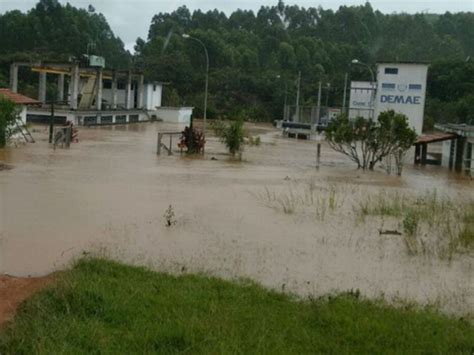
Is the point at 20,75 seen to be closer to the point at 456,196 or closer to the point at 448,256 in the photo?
the point at 456,196

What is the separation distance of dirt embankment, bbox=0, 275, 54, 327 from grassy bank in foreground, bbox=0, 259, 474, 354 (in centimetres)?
15

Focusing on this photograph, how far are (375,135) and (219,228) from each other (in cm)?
1709

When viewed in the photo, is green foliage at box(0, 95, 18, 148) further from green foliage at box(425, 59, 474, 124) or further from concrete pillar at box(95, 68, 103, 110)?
green foliage at box(425, 59, 474, 124)

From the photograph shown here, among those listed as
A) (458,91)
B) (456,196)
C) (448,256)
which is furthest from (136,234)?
(458,91)

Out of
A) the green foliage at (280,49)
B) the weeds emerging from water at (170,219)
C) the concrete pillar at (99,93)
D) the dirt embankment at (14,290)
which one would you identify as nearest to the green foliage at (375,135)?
the weeds emerging from water at (170,219)

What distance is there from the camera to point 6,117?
2764 cm

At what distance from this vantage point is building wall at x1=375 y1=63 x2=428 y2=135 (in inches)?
1868

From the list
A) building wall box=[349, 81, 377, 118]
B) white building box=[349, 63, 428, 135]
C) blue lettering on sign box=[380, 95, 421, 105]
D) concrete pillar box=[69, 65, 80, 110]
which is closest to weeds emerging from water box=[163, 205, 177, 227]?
white building box=[349, 63, 428, 135]

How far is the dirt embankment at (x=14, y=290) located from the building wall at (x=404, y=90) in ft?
137

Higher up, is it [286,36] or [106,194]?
[286,36]

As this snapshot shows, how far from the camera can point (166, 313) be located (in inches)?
249

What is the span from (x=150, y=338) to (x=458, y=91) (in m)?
70.7

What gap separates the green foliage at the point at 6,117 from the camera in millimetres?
27272

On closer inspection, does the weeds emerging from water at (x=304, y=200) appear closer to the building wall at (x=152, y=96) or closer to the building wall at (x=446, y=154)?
the building wall at (x=446, y=154)
